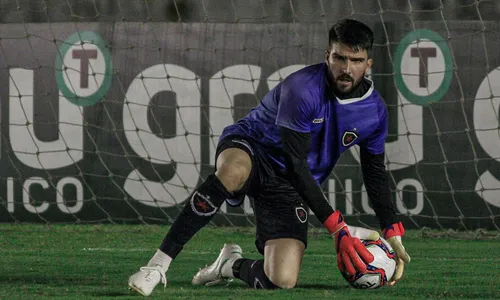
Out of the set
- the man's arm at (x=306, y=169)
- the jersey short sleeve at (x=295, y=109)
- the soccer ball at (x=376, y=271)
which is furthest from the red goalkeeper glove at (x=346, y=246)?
the jersey short sleeve at (x=295, y=109)

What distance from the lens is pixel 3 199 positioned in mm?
7781

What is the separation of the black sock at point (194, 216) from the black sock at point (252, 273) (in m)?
0.53

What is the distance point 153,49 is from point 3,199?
61.9 inches

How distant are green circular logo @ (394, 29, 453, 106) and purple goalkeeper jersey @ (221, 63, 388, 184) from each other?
2.77 m

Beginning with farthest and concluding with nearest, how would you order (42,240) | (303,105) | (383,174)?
(42,240), (383,174), (303,105)

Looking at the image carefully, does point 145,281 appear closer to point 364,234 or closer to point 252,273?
point 252,273

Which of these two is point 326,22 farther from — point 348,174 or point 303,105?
point 303,105

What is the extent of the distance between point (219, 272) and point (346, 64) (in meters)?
1.16

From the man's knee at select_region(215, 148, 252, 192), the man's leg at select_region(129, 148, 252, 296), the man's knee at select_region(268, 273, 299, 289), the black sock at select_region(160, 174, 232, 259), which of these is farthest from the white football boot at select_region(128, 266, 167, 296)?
the man's knee at select_region(268, 273, 299, 289)

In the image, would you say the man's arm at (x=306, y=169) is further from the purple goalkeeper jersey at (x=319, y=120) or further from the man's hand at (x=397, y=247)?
the man's hand at (x=397, y=247)

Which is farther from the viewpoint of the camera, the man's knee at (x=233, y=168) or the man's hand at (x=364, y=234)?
the man's hand at (x=364, y=234)

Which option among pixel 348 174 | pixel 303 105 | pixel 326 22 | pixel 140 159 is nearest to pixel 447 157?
pixel 348 174

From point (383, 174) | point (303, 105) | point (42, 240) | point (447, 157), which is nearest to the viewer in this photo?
point (303, 105)

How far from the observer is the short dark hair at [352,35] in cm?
423
